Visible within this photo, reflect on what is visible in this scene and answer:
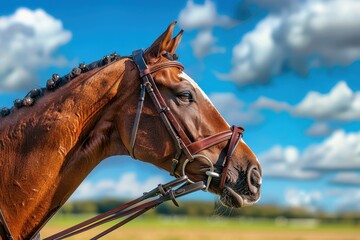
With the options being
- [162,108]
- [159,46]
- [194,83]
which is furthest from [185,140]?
[159,46]

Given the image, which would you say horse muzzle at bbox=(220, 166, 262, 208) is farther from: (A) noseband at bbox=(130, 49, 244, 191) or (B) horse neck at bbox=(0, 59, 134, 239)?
(B) horse neck at bbox=(0, 59, 134, 239)

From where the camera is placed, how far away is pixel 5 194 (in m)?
5.64

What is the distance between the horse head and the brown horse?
0.04 ft

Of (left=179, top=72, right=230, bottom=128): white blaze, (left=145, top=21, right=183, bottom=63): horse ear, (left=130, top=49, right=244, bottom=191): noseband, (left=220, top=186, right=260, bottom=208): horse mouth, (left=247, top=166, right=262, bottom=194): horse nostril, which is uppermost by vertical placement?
(left=145, top=21, right=183, bottom=63): horse ear

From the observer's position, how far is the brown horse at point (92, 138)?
5.66 meters

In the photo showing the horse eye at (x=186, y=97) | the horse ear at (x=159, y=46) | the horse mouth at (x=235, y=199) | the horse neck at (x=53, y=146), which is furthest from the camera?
the horse ear at (x=159, y=46)

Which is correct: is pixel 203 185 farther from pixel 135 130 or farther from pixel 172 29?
pixel 172 29

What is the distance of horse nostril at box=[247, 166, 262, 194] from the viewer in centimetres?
581

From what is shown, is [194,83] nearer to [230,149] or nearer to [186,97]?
[186,97]

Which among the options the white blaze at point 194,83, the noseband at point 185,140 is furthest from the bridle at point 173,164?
the white blaze at point 194,83

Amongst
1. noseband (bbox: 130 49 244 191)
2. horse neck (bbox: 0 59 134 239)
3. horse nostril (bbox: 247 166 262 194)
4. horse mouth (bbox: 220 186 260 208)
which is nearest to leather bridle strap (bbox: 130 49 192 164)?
noseband (bbox: 130 49 244 191)

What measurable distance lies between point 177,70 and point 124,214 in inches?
67.9

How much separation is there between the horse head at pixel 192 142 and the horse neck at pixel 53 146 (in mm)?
265

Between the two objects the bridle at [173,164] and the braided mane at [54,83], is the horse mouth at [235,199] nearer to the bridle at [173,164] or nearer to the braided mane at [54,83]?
the bridle at [173,164]
